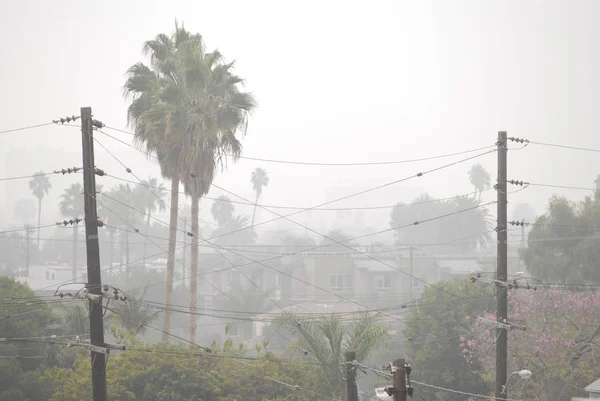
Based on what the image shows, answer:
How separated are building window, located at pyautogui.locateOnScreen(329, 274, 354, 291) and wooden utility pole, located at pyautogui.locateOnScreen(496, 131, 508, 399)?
77099 mm

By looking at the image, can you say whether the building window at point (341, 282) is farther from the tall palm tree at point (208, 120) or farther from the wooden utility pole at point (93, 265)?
the wooden utility pole at point (93, 265)

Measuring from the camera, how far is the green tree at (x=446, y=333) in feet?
163

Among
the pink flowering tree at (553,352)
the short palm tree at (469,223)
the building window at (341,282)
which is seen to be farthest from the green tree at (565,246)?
the short palm tree at (469,223)

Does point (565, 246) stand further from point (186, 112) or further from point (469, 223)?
point (469, 223)

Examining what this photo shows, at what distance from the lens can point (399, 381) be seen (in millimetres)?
16328

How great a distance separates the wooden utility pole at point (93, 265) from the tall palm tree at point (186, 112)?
16.1 m

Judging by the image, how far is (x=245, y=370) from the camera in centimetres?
3228

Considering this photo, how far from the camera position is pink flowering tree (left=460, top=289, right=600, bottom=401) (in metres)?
39.7

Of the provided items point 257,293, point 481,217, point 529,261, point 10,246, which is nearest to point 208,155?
point 529,261

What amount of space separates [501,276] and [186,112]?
62.7ft

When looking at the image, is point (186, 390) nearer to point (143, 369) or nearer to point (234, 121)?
point (143, 369)

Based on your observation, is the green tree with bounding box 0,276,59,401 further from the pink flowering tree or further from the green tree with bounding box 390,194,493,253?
the green tree with bounding box 390,194,493,253

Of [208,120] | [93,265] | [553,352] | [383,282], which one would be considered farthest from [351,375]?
[383,282]

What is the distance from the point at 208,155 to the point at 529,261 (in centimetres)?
4197
